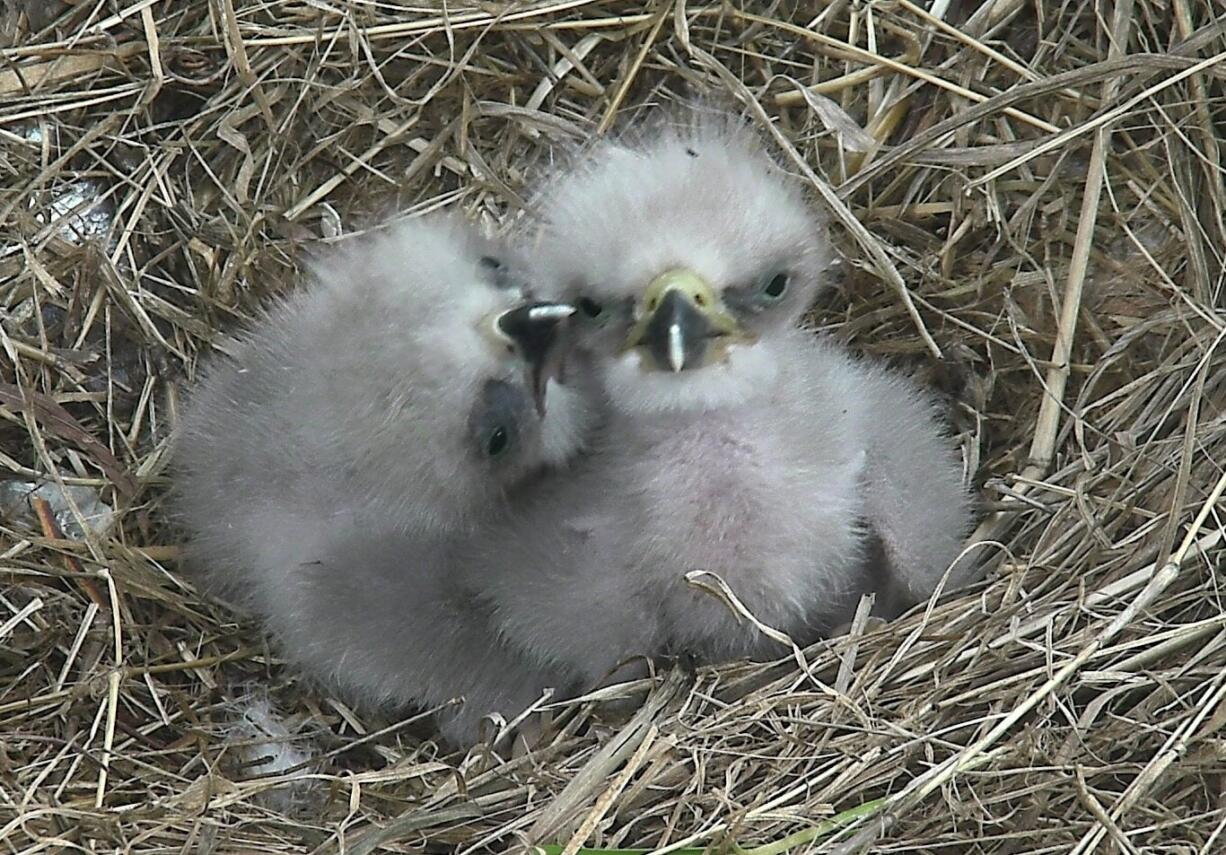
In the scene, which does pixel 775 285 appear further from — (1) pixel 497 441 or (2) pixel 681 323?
(1) pixel 497 441

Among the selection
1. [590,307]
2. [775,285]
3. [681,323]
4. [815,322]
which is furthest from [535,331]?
[815,322]

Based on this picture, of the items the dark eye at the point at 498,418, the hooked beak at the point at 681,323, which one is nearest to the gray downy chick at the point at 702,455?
the hooked beak at the point at 681,323

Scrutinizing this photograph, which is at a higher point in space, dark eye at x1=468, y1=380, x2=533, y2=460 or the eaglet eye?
the eaglet eye

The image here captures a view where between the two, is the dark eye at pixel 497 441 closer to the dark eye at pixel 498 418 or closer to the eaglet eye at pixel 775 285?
the dark eye at pixel 498 418

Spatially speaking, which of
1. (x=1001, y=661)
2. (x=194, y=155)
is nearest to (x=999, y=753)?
(x=1001, y=661)

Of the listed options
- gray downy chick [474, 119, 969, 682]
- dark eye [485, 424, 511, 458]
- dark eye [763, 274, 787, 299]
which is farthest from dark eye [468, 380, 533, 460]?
dark eye [763, 274, 787, 299]

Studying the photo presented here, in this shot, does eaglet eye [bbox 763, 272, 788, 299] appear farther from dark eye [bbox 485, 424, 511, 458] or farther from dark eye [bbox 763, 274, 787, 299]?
dark eye [bbox 485, 424, 511, 458]
